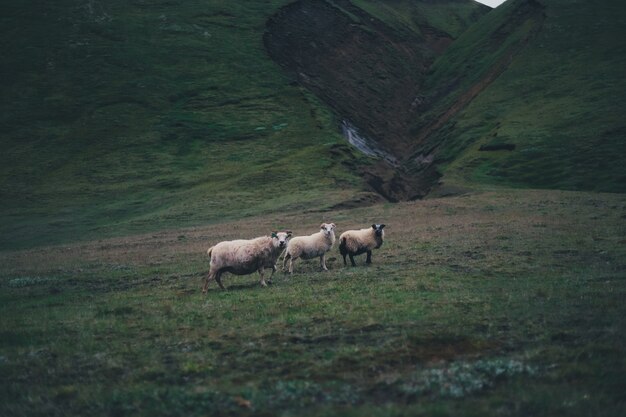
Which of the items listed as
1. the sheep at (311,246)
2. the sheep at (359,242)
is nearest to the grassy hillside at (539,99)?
the sheep at (359,242)

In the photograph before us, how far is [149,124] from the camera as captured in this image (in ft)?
298

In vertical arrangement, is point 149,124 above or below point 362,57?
below

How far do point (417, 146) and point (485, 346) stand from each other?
8495 cm

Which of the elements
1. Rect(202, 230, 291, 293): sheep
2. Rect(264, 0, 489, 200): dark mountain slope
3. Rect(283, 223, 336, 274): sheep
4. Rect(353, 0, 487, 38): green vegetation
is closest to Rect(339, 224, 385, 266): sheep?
Rect(283, 223, 336, 274): sheep

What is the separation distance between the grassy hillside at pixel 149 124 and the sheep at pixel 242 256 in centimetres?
3256

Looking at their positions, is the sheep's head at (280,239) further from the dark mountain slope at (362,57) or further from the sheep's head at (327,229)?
the dark mountain slope at (362,57)

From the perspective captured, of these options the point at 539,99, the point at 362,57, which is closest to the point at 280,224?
the point at 539,99

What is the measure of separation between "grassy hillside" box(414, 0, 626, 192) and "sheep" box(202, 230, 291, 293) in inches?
1716

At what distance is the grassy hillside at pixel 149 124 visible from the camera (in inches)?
2438

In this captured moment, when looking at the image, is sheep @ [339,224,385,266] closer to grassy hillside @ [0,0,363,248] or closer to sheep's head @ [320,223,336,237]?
sheep's head @ [320,223,336,237]

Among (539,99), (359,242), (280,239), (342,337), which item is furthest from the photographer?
(539,99)

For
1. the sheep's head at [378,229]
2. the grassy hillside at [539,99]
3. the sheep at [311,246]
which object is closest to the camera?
the sheep at [311,246]

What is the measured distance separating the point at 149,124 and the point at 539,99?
58.5 metres

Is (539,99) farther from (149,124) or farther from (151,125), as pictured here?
(149,124)
